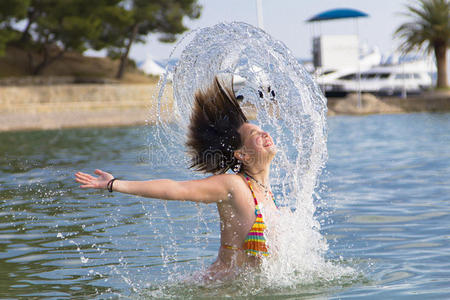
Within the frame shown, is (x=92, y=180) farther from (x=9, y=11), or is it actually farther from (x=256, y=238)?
(x=9, y=11)

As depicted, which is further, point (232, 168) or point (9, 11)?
point (9, 11)

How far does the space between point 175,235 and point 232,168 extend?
9.18 ft

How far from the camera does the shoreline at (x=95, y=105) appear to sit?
3086cm

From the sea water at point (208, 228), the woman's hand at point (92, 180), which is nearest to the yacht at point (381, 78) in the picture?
the sea water at point (208, 228)

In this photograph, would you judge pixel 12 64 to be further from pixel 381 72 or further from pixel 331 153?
pixel 331 153

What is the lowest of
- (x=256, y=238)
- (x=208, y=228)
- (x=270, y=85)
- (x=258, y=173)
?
(x=208, y=228)

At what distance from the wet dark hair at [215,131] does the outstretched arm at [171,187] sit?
0.28 m

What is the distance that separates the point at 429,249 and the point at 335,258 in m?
0.86

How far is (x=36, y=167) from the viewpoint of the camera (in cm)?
1309

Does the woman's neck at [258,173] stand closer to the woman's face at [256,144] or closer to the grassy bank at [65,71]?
the woman's face at [256,144]

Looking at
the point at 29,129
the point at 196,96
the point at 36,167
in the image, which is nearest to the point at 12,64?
Result: the point at 29,129

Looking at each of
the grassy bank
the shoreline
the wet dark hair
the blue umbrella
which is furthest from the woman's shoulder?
the blue umbrella

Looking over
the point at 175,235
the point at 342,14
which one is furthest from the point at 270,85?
the point at 342,14

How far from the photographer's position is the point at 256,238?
14.4 feet
